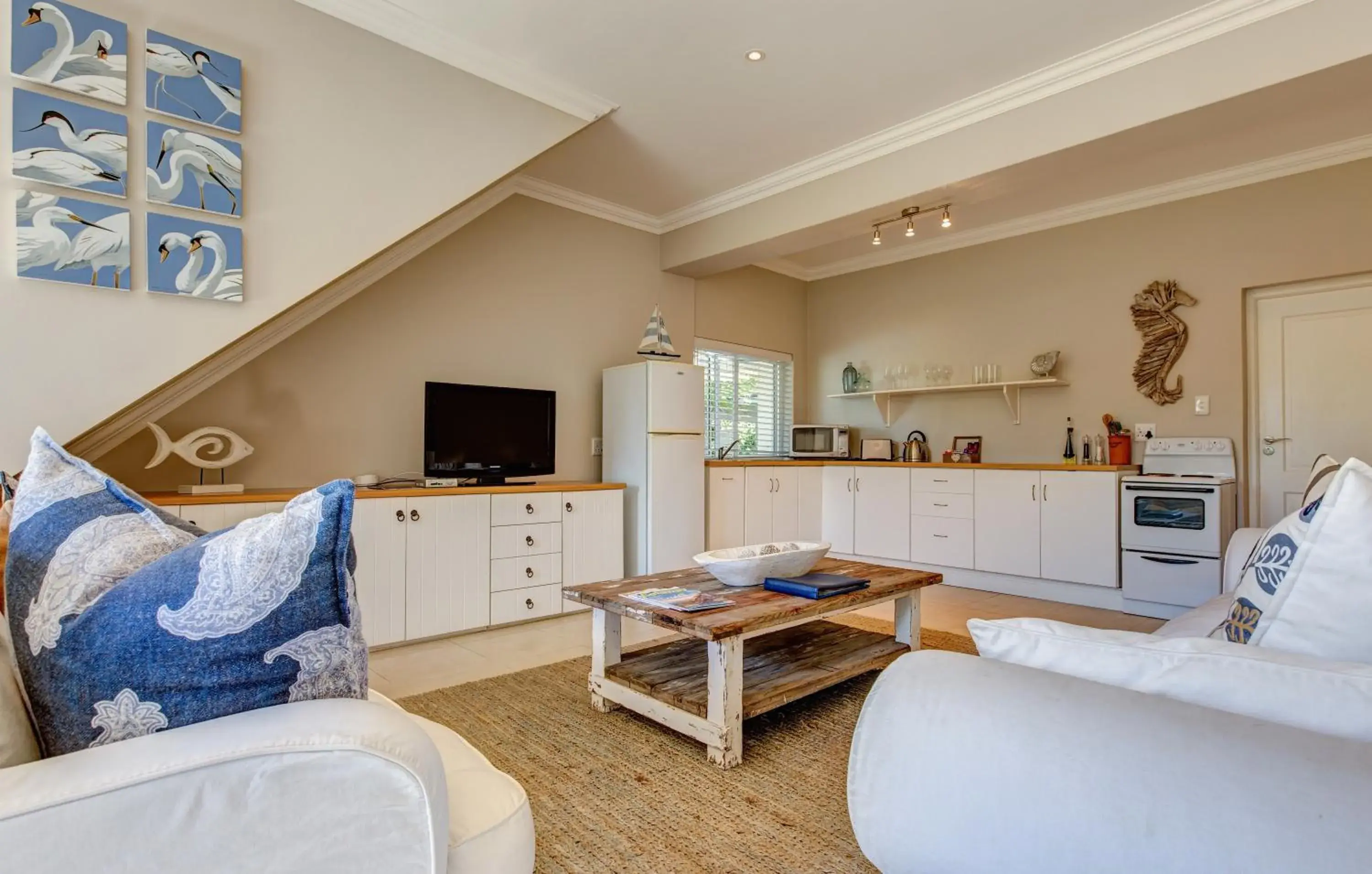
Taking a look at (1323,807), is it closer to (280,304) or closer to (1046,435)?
(280,304)

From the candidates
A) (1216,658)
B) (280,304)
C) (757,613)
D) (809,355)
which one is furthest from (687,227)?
(1216,658)

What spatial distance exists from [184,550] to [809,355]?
19.8 ft

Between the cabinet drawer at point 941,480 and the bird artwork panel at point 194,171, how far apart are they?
428 cm

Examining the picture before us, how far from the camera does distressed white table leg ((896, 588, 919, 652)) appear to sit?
8.93 feet

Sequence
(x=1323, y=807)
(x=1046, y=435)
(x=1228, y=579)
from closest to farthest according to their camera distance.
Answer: (x=1323, y=807), (x=1228, y=579), (x=1046, y=435)

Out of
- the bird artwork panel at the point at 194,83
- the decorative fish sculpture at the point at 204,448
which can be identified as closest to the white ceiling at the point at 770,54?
the bird artwork panel at the point at 194,83

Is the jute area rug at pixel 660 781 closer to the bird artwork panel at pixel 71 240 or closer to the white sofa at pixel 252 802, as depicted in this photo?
the white sofa at pixel 252 802

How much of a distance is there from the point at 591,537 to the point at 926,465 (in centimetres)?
248

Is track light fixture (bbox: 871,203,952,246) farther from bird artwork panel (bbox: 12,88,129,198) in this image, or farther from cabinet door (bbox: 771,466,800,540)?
bird artwork panel (bbox: 12,88,129,198)

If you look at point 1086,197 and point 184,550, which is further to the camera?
point 1086,197

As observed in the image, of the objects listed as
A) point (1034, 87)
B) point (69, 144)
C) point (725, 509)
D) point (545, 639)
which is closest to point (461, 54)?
point (69, 144)

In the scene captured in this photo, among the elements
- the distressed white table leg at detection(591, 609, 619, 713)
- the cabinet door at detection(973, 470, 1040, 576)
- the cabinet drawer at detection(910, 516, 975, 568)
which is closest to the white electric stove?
the cabinet door at detection(973, 470, 1040, 576)

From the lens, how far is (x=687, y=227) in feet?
16.5

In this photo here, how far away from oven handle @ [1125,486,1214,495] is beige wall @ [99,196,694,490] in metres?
3.14
